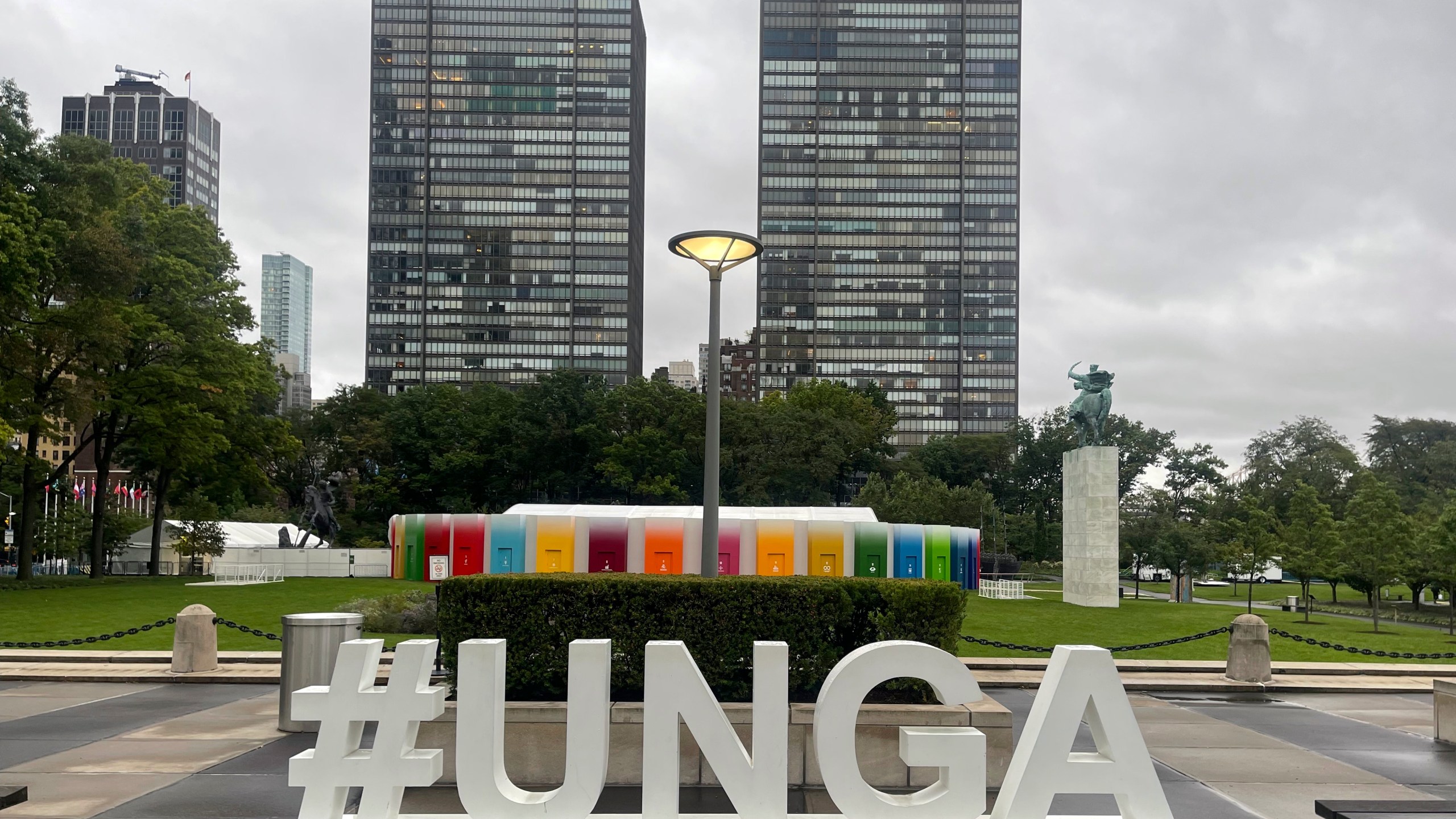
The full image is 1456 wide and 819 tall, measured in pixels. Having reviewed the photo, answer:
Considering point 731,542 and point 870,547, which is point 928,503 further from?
point 731,542

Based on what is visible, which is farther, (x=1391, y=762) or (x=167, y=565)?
(x=167, y=565)

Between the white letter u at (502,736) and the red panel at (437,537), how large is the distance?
110 feet

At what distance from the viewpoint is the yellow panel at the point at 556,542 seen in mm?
36281

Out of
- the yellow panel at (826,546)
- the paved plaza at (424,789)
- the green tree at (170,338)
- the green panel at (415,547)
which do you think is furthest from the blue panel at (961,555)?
the green tree at (170,338)

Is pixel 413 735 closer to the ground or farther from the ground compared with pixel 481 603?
closer to the ground

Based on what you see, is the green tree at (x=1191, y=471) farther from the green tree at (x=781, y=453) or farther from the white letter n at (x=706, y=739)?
the white letter n at (x=706, y=739)

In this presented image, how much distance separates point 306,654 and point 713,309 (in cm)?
631

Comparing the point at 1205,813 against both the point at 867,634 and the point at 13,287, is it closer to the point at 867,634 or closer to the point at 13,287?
the point at 867,634

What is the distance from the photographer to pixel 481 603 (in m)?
9.39

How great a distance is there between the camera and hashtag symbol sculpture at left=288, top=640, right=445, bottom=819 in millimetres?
6859

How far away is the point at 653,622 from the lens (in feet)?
31.0

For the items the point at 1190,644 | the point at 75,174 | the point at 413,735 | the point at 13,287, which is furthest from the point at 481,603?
the point at 75,174

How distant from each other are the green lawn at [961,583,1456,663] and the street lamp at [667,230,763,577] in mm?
9529

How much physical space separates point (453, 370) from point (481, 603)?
148m
